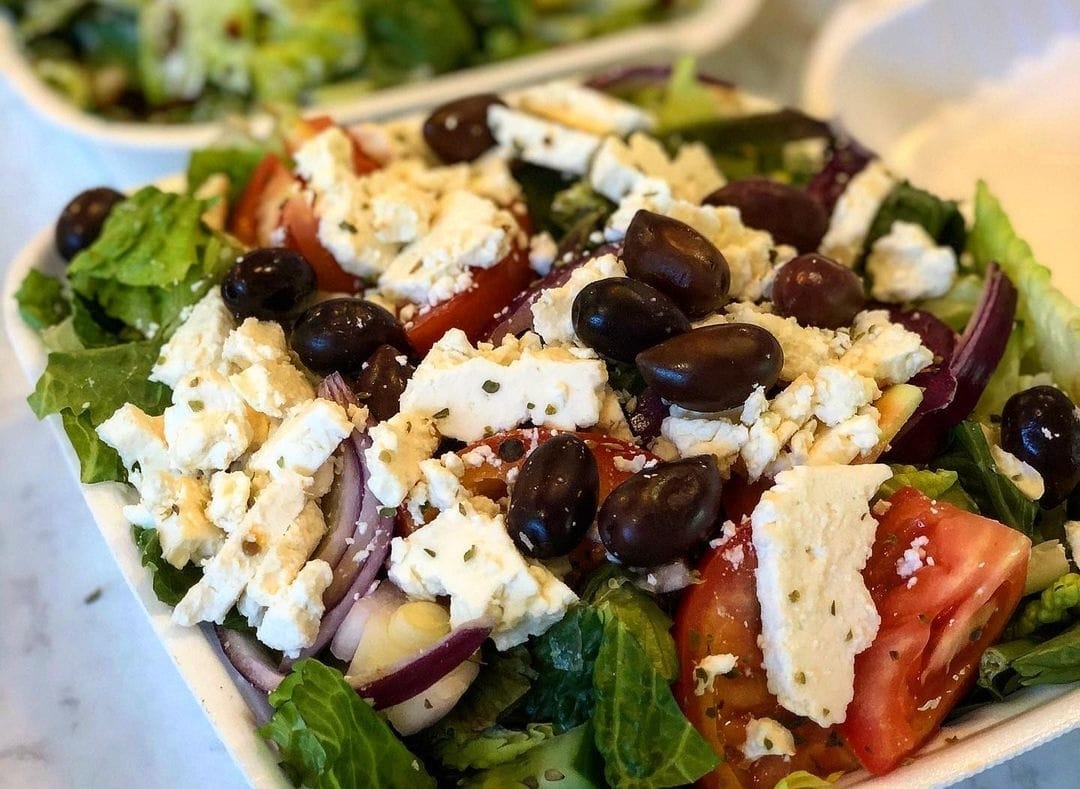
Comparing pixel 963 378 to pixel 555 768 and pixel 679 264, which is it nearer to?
pixel 679 264

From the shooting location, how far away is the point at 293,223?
1.74 metres

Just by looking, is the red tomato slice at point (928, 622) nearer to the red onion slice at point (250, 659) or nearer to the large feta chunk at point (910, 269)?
the large feta chunk at point (910, 269)

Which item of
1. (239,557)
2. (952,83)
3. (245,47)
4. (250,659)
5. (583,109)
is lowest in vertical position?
(250,659)

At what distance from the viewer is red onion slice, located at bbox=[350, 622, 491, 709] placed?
1184mm

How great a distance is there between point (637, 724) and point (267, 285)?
848 millimetres

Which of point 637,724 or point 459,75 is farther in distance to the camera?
point 459,75

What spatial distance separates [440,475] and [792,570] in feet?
1.48

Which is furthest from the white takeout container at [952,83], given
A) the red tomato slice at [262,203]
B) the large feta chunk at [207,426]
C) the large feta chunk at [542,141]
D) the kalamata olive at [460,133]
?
the large feta chunk at [207,426]

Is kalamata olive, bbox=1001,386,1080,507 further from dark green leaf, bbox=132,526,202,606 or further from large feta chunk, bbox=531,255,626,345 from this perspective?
dark green leaf, bbox=132,526,202,606

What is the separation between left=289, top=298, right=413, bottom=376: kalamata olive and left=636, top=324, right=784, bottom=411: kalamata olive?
41 centimetres

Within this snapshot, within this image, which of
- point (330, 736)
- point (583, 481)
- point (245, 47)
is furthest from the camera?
point (245, 47)

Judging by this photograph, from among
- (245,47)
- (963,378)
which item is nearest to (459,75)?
(245,47)

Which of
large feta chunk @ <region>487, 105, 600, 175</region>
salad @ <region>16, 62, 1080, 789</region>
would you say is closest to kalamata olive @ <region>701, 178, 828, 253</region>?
salad @ <region>16, 62, 1080, 789</region>

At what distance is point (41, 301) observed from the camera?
1777 millimetres
